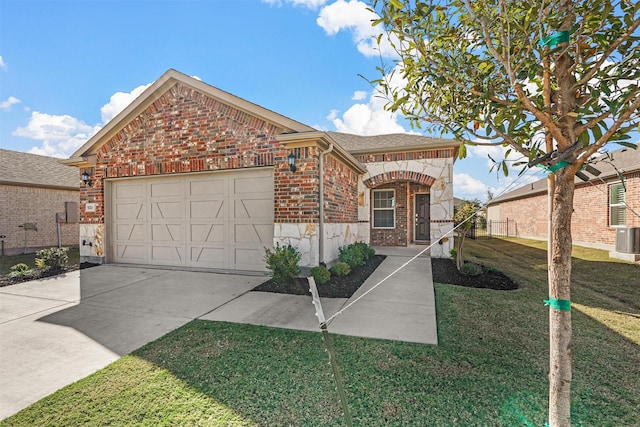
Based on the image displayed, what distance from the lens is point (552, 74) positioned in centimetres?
175

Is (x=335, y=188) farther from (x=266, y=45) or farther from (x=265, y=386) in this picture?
(x=265, y=386)

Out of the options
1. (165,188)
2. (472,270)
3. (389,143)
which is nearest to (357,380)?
(472,270)

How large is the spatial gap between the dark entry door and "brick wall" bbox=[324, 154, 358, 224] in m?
3.92

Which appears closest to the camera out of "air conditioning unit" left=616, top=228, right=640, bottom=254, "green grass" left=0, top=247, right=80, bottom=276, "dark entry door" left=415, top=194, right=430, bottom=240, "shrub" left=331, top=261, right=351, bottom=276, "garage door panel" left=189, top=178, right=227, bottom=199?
"shrub" left=331, top=261, right=351, bottom=276

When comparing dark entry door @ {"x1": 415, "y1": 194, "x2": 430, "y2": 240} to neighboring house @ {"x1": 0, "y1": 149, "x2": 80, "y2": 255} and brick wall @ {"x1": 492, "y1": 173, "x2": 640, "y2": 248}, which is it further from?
neighboring house @ {"x1": 0, "y1": 149, "x2": 80, "y2": 255}

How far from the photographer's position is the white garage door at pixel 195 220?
6.97 meters

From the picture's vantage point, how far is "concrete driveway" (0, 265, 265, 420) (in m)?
2.74

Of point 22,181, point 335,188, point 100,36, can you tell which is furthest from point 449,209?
point 22,181

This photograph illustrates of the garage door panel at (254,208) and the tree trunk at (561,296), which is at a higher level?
the garage door panel at (254,208)

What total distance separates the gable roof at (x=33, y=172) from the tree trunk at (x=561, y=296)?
15564 millimetres

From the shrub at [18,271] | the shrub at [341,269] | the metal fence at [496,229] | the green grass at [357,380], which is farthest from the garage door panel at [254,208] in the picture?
the metal fence at [496,229]

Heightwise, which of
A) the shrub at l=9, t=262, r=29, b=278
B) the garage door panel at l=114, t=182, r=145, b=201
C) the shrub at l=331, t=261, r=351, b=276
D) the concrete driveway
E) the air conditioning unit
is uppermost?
the garage door panel at l=114, t=182, r=145, b=201

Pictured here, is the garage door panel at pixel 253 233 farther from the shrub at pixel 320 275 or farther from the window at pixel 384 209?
the window at pixel 384 209

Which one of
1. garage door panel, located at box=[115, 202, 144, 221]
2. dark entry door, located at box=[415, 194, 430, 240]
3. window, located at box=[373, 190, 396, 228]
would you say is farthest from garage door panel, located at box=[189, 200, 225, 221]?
dark entry door, located at box=[415, 194, 430, 240]
